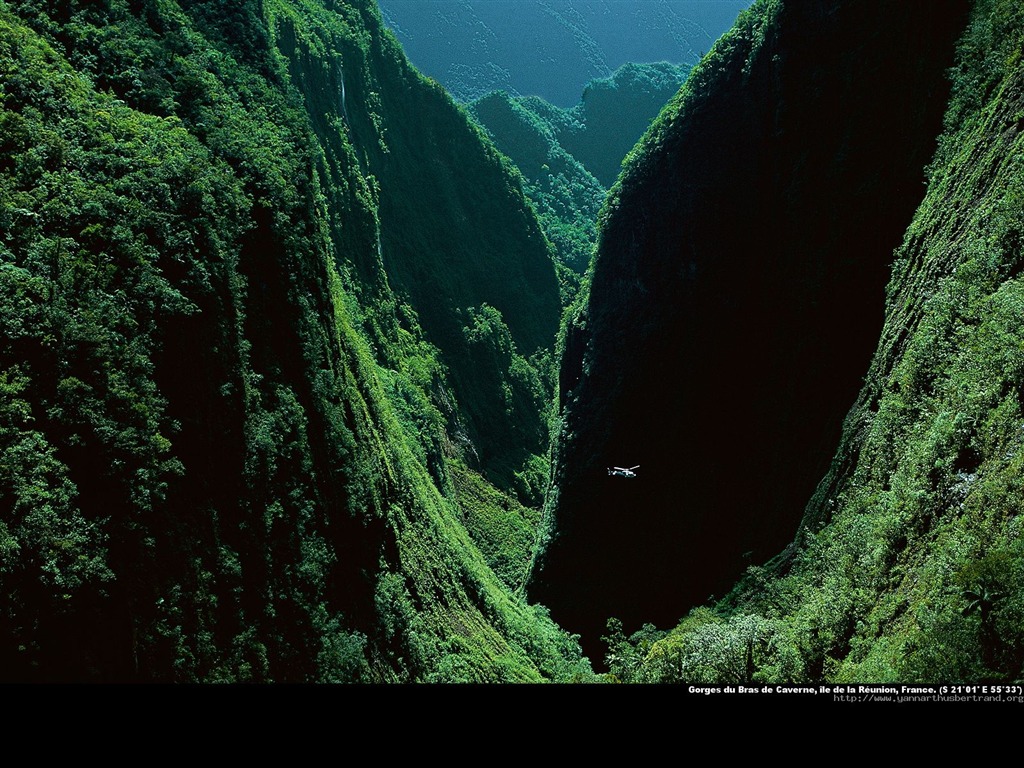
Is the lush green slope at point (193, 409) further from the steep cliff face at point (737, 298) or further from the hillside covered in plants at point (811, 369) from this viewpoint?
the hillside covered in plants at point (811, 369)

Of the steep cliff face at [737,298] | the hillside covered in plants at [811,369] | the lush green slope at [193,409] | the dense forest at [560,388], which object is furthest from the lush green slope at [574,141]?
the lush green slope at [193,409]

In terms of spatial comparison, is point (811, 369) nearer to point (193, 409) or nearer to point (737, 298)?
point (737, 298)

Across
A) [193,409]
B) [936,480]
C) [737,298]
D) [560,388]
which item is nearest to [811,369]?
[737,298]

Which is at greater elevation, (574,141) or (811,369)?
(574,141)

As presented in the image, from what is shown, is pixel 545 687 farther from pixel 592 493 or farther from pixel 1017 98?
pixel 592 493

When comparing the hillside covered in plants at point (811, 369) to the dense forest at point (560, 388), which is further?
the dense forest at point (560, 388)

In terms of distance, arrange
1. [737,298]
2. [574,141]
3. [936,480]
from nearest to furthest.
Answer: [936,480], [737,298], [574,141]

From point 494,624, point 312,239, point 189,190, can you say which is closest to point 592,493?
point 494,624
